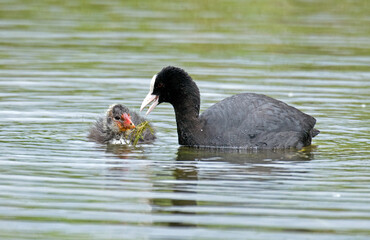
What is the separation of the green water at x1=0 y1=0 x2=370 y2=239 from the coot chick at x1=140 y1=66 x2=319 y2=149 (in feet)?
0.79

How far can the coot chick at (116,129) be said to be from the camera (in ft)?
36.3

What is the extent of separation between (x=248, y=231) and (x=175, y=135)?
16.2 feet

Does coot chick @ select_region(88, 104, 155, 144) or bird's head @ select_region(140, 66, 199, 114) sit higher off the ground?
bird's head @ select_region(140, 66, 199, 114)

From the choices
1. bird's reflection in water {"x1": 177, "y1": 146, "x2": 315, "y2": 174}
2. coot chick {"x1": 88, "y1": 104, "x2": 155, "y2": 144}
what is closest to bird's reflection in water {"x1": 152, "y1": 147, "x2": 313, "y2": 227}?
bird's reflection in water {"x1": 177, "y1": 146, "x2": 315, "y2": 174}

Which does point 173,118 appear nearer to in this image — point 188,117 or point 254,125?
point 188,117

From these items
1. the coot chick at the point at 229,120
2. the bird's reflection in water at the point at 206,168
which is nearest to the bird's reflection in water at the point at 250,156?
the bird's reflection in water at the point at 206,168

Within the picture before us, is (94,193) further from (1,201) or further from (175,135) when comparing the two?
(175,135)

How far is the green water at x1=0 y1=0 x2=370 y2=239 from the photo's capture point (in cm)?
699

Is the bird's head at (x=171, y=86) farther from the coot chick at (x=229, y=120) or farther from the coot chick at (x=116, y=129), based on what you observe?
the coot chick at (x=116, y=129)

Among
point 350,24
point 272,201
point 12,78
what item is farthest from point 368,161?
point 350,24

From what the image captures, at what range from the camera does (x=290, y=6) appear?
24.7 m

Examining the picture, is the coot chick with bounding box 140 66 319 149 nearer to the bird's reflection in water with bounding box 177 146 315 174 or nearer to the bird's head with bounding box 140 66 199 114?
the bird's head with bounding box 140 66 199 114

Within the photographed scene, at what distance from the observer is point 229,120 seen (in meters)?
10.4

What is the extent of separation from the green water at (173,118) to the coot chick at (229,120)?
239mm
